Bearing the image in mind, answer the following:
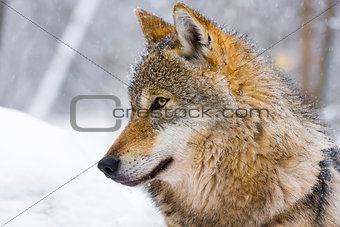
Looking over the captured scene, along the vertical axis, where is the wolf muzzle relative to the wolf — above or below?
below

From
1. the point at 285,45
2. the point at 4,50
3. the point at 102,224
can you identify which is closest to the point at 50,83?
the point at 4,50

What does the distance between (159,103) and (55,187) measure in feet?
5.59

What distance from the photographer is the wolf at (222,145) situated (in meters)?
2.91

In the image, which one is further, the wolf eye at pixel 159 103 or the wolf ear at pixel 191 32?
the wolf eye at pixel 159 103

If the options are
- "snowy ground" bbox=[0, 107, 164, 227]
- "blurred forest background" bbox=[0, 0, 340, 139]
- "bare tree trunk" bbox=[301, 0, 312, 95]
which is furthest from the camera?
"blurred forest background" bbox=[0, 0, 340, 139]

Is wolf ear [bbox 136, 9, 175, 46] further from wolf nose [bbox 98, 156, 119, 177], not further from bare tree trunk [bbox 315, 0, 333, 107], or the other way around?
bare tree trunk [bbox 315, 0, 333, 107]

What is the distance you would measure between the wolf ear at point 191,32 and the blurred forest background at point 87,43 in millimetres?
15252

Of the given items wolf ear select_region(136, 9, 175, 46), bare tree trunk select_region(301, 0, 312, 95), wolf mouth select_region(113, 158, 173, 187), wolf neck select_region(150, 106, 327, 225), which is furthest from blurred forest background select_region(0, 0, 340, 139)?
wolf neck select_region(150, 106, 327, 225)

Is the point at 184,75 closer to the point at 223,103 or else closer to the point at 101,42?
the point at 223,103

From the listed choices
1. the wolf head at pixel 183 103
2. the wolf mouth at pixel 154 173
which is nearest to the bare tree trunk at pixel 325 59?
the wolf head at pixel 183 103

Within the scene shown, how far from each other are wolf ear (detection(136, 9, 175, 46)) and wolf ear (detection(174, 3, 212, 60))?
1.91 feet

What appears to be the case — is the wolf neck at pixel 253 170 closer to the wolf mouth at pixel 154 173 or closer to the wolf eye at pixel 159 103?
the wolf mouth at pixel 154 173

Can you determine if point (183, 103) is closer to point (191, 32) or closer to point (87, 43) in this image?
point (191, 32)

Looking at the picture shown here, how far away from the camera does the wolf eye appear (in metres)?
3.12
